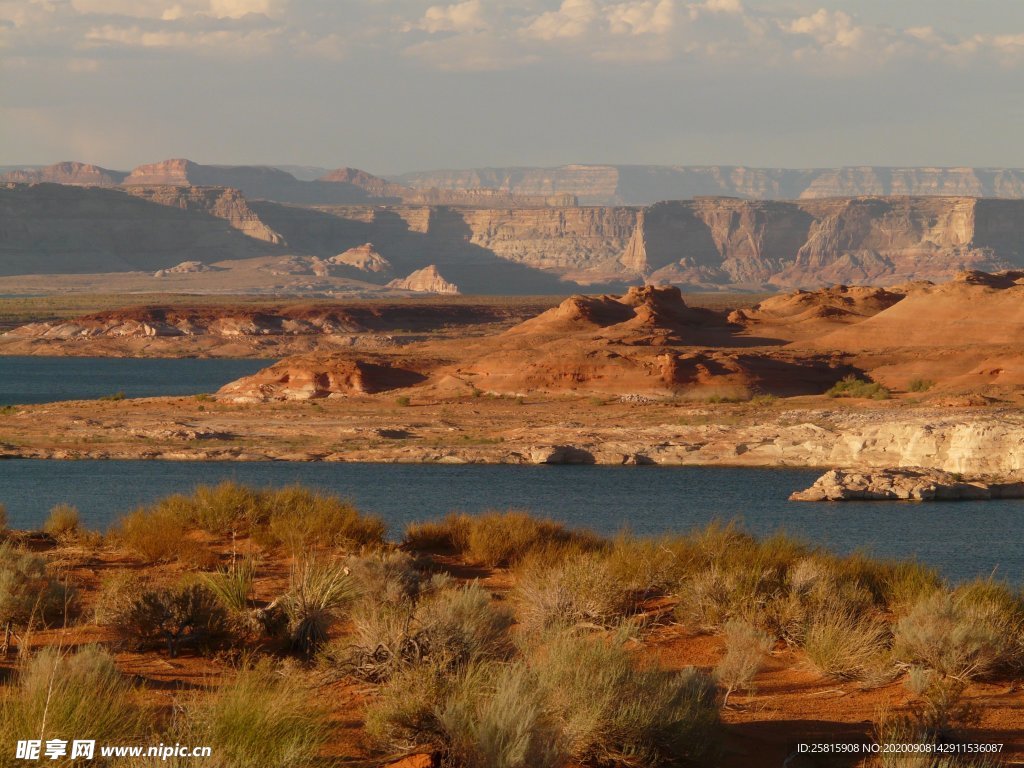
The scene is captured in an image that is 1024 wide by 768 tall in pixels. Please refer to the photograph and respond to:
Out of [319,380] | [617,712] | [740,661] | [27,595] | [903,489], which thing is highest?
[617,712]

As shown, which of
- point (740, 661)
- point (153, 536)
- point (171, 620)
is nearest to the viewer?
point (740, 661)

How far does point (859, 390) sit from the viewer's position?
5112 cm

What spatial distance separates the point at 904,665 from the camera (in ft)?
32.1

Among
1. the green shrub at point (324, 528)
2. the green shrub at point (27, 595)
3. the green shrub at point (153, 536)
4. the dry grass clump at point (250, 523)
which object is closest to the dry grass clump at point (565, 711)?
the green shrub at point (27, 595)

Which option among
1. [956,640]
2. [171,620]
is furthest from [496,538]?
[956,640]

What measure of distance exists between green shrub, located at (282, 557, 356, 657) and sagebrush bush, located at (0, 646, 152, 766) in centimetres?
287

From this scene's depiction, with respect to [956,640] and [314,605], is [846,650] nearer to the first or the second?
[956,640]

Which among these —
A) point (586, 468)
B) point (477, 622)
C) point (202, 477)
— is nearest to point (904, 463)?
point (586, 468)

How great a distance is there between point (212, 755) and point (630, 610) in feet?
20.6

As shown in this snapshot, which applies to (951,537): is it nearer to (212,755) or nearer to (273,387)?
(212,755)

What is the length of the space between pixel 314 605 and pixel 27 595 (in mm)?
2257

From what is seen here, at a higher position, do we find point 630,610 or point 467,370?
point 630,610

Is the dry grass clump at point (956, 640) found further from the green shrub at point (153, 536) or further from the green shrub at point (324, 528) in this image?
the green shrub at point (153, 536)

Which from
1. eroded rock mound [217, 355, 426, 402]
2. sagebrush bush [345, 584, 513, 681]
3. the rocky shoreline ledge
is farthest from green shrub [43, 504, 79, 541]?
eroded rock mound [217, 355, 426, 402]
